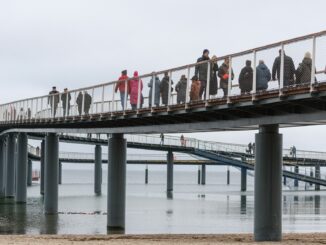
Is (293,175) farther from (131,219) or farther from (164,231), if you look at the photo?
(164,231)

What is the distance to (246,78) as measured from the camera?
22.5 meters

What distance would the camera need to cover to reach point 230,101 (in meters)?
23.1

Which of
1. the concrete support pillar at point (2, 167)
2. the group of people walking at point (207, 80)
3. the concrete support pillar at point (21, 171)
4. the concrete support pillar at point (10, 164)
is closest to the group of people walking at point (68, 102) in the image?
the group of people walking at point (207, 80)

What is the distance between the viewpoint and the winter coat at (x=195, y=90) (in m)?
25.0

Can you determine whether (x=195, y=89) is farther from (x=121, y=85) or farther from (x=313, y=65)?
(x=121, y=85)

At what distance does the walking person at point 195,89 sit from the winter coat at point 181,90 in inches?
20.0

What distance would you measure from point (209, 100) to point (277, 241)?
4999 mm

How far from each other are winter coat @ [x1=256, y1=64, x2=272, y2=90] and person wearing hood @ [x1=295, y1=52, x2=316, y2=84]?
126cm

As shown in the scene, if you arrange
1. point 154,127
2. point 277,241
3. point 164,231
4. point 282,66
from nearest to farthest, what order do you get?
point 282,66 < point 277,241 < point 154,127 < point 164,231

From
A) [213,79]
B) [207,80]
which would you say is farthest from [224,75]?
[207,80]

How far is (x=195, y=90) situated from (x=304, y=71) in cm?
566

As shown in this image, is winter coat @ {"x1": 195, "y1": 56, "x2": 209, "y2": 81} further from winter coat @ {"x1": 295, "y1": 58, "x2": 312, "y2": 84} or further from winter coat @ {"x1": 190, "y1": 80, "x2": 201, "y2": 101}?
winter coat @ {"x1": 295, "y1": 58, "x2": 312, "y2": 84}

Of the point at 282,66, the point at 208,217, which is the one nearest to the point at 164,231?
the point at 208,217

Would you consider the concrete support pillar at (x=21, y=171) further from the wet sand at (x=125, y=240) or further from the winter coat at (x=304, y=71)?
the winter coat at (x=304, y=71)
